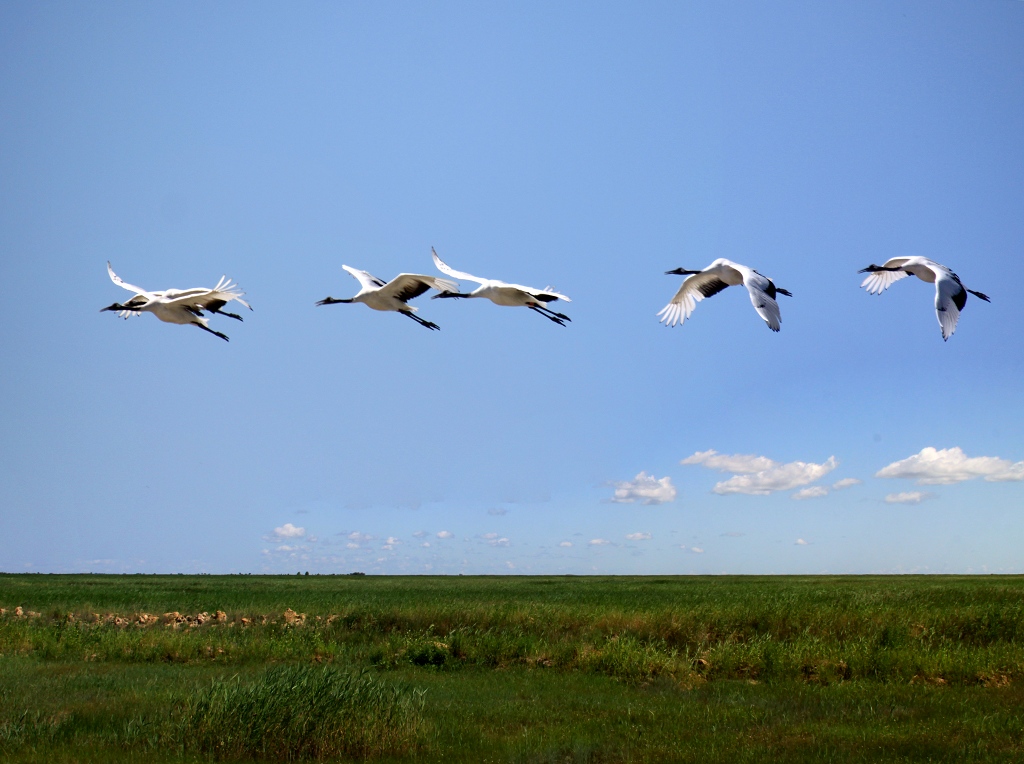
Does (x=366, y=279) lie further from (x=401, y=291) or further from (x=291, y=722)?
(x=291, y=722)

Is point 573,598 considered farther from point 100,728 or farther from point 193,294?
point 193,294

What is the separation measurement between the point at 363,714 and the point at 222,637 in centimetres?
1117

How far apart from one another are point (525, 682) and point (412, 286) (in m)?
9.59

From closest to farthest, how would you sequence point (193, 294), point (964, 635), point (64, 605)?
point (193, 294) → point (964, 635) → point (64, 605)

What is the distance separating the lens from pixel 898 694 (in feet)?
47.6

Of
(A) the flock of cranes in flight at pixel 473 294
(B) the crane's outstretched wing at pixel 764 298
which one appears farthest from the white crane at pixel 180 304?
(B) the crane's outstretched wing at pixel 764 298

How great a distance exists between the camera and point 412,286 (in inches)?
357

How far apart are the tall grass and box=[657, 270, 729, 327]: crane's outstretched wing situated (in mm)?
6510

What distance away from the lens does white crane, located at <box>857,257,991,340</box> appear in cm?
880

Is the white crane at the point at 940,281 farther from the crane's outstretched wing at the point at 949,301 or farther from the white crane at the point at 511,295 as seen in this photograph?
the white crane at the point at 511,295

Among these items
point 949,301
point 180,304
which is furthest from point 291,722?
point 949,301

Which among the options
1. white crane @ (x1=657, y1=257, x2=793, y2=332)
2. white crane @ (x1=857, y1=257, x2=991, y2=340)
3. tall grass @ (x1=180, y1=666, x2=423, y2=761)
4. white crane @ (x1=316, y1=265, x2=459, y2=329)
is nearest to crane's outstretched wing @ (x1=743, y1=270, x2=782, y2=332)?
white crane @ (x1=657, y1=257, x2=793, y2=332)

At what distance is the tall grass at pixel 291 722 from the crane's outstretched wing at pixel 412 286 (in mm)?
5189

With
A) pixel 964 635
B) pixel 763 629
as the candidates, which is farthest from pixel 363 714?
pixel 964 635
